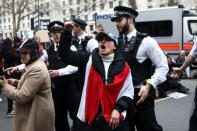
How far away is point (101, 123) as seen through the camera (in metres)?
2.75

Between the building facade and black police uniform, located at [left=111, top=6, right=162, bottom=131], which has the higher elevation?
the building facade

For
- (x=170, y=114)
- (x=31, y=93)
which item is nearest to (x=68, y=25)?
(x=31, y=93)

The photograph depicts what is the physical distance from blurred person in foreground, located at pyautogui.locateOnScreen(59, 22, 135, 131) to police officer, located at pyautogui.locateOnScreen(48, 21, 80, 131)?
1.61m

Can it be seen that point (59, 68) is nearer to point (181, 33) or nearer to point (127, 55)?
point (127, 55)

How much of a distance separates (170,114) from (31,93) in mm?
4564

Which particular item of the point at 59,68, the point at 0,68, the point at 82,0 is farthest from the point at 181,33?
the point at 82,0

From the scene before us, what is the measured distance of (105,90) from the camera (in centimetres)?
269

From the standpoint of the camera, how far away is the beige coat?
317 cm

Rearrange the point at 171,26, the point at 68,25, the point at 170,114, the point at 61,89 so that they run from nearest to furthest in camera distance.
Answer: the point at 68,25 → the point at 61,89 → the point at 170,114 → the point at 171,26

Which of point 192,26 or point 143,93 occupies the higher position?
point 192,26

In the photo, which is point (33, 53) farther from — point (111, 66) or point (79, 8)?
point (79, 8)

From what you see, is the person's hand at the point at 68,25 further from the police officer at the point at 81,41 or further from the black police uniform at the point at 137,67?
the police officer at the point at 81,41

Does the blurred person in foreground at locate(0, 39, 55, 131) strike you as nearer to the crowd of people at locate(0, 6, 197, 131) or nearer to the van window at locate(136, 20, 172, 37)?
the crowd of people at locate(0, 6, 197, 131)

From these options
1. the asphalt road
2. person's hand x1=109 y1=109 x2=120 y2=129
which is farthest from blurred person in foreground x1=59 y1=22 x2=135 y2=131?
the asphalt road
